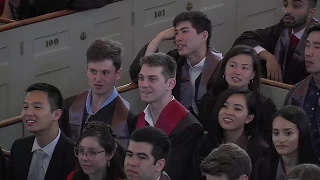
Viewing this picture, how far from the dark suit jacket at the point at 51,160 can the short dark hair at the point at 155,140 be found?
81 cm

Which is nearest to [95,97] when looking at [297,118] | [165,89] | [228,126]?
[165,89]

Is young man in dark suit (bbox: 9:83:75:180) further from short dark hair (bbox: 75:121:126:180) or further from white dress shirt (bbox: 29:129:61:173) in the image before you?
short dark hair (bbox: 75:121:126:180)

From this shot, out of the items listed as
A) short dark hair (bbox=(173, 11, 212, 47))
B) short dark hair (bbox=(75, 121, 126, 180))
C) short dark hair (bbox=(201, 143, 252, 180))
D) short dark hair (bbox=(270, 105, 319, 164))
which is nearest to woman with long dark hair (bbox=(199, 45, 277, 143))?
short dark hair (bbox=(173, 11, 212, 47))

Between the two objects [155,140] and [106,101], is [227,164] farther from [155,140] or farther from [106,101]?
[106,101]

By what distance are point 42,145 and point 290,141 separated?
1.56m

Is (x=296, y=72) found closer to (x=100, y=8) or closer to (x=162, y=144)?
(x=100, y=8)

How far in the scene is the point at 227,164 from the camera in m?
4.67

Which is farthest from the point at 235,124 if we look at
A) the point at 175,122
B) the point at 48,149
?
the point at 48,149

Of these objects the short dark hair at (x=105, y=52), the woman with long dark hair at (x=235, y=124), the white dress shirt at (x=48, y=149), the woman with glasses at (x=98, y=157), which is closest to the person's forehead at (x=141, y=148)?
the woman with glasses at (x=98, y=157)

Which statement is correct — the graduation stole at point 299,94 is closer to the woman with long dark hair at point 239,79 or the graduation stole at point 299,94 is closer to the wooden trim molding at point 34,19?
the woman with long dark hair at point 239,79

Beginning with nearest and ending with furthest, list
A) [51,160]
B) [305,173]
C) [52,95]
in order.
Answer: [305,173] → [51,160] → [52,95]

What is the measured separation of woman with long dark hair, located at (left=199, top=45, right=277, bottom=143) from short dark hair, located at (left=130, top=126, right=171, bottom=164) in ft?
3.14

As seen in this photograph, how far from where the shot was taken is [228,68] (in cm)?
624

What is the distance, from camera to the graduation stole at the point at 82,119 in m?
6.17
